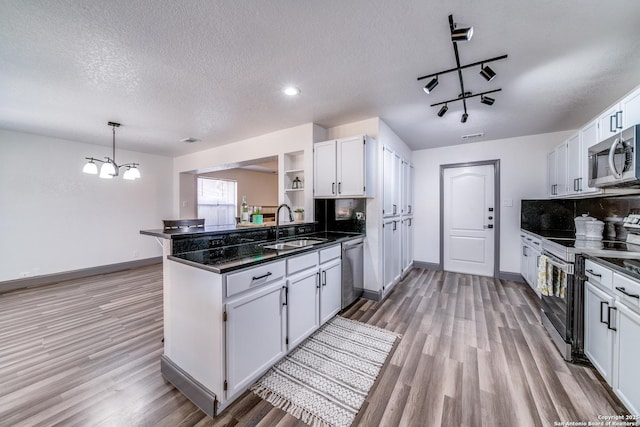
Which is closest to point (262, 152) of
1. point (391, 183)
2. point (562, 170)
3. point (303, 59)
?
point (391, 183)

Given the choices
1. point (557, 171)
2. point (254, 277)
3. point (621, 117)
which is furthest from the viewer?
point (557, 171)

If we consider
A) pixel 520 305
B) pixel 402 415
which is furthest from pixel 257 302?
pixel 520 305

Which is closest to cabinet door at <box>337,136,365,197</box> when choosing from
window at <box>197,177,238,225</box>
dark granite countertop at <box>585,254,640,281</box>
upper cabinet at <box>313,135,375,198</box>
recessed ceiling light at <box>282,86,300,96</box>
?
upper cabinet at <box>313,135,375,198</box>

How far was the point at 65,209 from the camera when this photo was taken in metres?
4.37

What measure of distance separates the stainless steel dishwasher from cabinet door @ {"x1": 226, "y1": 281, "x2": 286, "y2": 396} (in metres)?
1.12

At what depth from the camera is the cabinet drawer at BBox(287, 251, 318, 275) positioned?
2.04m

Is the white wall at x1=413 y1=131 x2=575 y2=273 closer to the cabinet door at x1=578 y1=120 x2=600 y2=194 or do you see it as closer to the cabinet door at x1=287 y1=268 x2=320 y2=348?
the cabinet door at x1=578 y1=120 x2=600 y2=194

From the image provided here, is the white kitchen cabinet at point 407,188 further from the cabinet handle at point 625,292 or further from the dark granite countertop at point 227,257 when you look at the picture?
the cabinet handle at point 625,292

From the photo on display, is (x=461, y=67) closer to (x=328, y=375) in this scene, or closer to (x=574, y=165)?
(x=574, y=165)

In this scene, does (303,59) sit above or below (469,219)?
above

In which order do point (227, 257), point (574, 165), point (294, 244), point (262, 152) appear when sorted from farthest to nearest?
1. point (262, 152)
2. point (574, 165)
3. point (294, 244)
4. point (227, 257)

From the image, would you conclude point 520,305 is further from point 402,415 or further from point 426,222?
point 402,415

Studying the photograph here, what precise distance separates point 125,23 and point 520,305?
4.84 m

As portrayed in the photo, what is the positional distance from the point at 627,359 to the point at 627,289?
1.37 ft
